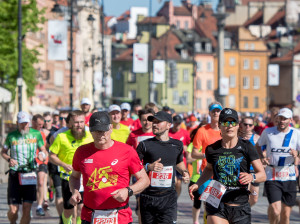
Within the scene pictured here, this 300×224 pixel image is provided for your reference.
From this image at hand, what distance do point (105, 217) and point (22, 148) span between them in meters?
5.30

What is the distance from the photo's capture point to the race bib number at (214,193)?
816cm

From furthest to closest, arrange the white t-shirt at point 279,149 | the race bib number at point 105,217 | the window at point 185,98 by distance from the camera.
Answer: the window at point 185,98
the white t-shirt at point 279,149
the race bib number at point 105,217

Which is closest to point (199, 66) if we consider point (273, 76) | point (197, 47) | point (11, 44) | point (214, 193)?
point (197, 47)

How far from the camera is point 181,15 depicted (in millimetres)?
143750

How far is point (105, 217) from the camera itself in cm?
720

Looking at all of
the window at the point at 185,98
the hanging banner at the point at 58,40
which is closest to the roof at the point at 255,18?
the window at the point at 185,98

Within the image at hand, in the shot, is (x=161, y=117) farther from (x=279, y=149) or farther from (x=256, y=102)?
(x=256, y=102)

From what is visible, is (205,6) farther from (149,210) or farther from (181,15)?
(149,210)

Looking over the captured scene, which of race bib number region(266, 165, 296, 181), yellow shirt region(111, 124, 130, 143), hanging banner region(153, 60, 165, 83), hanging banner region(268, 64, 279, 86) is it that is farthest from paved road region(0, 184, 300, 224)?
hanging banner region(268, 64, 279, 86)

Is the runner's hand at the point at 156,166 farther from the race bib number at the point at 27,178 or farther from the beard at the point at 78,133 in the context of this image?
the race bib number at the point at 27,178

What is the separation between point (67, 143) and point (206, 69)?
345 feet

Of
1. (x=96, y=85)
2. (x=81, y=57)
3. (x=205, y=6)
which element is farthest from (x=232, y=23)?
(x=96, y=85)

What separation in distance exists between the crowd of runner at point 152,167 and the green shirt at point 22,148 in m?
0.01

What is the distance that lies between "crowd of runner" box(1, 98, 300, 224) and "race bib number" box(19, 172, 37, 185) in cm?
1
